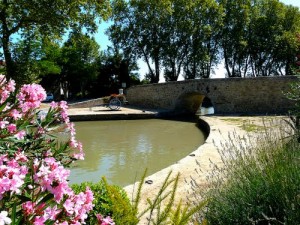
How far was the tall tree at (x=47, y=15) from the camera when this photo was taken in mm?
10984

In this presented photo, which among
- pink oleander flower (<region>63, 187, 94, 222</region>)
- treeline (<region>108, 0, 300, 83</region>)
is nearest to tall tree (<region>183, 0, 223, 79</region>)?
treeline (<region>108, 0, 300, 83</region>)

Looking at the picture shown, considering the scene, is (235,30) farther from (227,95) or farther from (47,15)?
(47,15)

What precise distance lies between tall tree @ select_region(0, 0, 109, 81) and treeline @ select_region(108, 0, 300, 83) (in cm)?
2080

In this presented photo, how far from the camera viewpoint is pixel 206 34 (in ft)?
111

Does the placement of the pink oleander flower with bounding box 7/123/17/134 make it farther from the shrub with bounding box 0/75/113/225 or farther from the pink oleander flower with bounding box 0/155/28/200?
the pink oleander flower with bounding box 0/155/28/200

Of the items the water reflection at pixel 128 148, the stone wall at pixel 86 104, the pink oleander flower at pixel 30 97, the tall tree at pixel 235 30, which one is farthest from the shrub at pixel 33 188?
the tall tree at pixel 235 30

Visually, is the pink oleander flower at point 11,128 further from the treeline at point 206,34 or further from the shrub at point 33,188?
the treeline at point 206,34

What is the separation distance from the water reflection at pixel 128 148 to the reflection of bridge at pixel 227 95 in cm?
517

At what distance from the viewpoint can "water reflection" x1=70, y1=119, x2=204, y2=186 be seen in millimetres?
8148

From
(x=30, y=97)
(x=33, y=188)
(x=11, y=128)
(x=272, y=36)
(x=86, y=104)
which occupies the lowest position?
(x=86, y=104)

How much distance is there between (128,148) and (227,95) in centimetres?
1098

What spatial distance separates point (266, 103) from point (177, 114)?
622 cm

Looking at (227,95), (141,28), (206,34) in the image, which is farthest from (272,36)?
(227,95)

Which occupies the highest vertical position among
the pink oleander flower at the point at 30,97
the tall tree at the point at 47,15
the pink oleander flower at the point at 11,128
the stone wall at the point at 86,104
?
the tall tree at the point at 47,15
